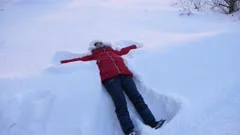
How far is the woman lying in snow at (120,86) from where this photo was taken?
378 cm

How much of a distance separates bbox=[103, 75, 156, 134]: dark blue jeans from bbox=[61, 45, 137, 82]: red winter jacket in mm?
74

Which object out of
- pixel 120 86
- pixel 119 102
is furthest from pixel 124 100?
pixel 120 86

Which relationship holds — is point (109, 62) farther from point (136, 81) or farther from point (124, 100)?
point (124, 100)

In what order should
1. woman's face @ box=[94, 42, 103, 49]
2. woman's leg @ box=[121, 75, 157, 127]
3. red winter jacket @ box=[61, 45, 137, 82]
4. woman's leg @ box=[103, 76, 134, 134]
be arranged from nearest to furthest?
1. woman's leg @ box=[103, 76, 134, 134]
2. woman's leg @ box=[121, 75, 157, 127]
3. red winter jacket @ box=[61, 45, 137, 82]
4. woman's face @ box=[94, 42, 103, 49]

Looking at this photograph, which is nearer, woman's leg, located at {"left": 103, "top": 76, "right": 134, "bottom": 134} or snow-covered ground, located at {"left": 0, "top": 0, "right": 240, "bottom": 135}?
woman's leg, located at {"left": 103, "top": 76, "right": 134, "bottom": 134}

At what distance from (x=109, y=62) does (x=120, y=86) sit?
0.48 meters

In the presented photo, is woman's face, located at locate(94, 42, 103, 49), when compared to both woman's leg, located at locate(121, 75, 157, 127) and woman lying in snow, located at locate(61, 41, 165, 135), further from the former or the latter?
woman's leg, located at locate(121, 75, 157, 127)

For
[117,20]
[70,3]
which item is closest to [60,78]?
[117,20]

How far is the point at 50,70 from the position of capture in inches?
185

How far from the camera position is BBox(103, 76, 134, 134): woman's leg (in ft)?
12.2

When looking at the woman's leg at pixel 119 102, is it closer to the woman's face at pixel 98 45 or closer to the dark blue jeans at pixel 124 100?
the dark blue jeans at pixel 124 100

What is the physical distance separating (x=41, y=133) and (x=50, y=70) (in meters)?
1.16

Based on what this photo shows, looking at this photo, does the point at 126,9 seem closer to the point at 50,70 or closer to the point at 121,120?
the point at 50,70

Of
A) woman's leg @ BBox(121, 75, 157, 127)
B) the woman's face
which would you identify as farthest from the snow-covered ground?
the woman's face
